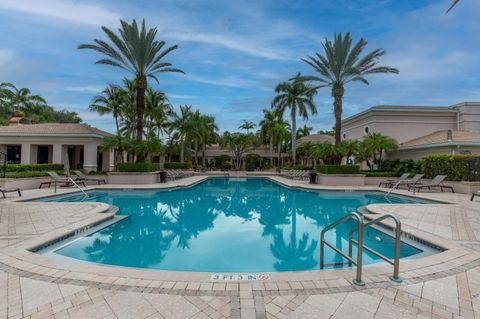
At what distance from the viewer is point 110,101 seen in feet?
96.2

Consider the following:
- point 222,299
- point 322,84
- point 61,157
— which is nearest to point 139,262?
point 222,299

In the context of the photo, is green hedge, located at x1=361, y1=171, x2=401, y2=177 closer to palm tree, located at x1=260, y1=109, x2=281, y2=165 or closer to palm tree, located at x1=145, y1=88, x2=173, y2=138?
palm tree, located at x1=260, y1=109, x2=281, y2=165

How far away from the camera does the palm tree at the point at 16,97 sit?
109 ft

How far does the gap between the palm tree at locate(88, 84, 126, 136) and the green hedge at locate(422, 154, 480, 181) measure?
2810 centimetres

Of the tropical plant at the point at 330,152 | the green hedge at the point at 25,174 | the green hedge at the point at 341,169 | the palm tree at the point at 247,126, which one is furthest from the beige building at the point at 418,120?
the green hedge at the point at 25,174

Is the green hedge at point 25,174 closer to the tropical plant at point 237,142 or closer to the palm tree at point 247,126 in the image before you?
the tropical plant at point 237,142

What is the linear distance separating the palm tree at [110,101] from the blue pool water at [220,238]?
17.8m

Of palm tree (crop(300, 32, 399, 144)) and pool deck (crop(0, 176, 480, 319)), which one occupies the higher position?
palm tree (crop(300, 32, 399, 144))

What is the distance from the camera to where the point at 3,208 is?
A: 9633mm

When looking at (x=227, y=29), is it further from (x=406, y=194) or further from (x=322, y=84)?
(x=406, y=194)

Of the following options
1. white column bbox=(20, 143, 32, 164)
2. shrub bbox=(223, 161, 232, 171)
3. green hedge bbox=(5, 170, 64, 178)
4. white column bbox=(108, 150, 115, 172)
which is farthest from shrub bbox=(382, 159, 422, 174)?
white column bbox=(20, 143, 32, 164)

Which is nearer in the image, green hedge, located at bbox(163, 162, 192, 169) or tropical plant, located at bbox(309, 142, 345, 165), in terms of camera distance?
tropical plant, located at bbox(309, 142, 345, 165)

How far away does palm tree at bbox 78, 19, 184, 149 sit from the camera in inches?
772

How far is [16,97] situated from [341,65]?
38.5m
